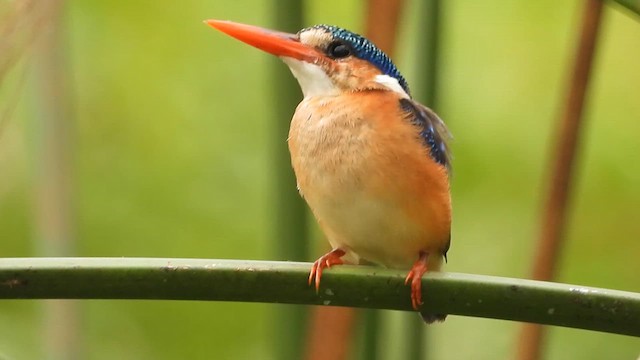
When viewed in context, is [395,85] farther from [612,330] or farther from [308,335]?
[612,330]

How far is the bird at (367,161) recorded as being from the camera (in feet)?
6.27

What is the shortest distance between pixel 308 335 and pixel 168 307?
5.82 ft

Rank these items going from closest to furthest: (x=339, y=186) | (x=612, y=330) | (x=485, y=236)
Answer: (x=612, y=330), (x=339, y=186), (x=485, y=236)

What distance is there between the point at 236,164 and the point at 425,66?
1.60 m

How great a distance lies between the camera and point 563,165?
1.83 meters

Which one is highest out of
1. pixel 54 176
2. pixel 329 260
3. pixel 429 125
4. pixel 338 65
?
pixel 338 65

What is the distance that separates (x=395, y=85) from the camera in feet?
7.20

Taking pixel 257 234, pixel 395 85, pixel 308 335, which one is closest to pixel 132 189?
pixel 257 234

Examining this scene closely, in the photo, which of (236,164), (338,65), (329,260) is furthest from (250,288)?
(236,164)

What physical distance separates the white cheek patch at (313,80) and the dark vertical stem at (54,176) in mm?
464

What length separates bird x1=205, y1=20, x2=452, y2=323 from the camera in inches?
75.3

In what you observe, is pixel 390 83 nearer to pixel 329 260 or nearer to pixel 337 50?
pixel 337 50

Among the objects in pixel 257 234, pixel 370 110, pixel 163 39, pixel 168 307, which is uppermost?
pixel 163 39

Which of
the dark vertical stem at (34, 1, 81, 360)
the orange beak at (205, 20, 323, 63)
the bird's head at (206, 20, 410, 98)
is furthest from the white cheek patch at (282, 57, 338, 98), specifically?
the dark vertical stem at (34, 1, 81, 360)
